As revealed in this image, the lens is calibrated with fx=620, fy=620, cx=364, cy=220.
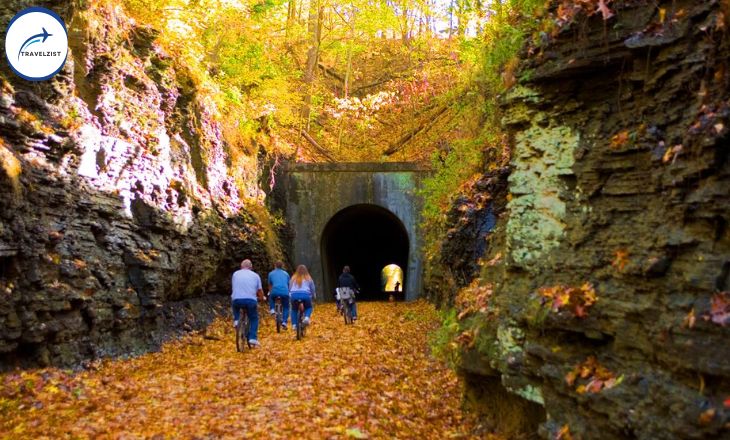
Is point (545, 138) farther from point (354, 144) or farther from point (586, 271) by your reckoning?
point (354, 144)

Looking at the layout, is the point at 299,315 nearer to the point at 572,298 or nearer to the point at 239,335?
the point at 239,335

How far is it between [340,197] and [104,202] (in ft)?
40.1

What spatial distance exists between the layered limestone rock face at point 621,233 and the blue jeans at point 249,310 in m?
5.44

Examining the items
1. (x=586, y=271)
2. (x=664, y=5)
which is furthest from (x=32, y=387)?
(x=664, y=5)

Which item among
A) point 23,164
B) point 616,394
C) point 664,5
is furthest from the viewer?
point 23,164

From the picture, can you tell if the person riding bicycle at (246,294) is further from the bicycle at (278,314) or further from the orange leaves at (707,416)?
the orange leaves at (707,416)

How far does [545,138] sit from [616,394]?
242cm

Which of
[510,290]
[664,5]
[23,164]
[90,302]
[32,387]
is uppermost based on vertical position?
[664,5]

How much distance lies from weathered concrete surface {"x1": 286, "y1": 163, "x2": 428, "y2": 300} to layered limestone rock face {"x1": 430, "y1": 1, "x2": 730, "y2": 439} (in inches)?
599

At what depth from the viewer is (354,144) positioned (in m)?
28.8

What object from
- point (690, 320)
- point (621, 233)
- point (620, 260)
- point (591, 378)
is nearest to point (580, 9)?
point (621, 233)

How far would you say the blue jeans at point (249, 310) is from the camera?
1086 centimetres

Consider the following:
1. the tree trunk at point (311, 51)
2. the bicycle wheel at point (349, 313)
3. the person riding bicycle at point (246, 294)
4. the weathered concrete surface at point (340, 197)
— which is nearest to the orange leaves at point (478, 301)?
the person riding bicycle at point (246, 294)

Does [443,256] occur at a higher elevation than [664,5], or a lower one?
lower
